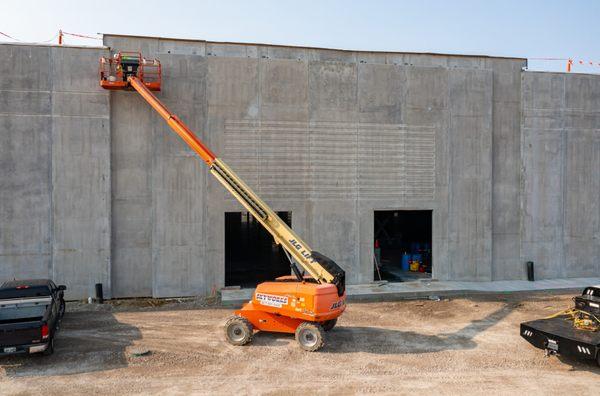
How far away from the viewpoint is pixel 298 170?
17.3m

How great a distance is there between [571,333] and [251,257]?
16.6 metres

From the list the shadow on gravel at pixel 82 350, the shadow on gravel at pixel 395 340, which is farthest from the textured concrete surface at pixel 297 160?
the shadow on gravel at pixel 395 340

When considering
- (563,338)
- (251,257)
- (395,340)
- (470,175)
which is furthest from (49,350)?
(470,175)

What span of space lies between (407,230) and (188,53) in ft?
55.6

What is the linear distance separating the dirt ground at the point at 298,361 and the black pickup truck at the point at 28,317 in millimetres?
541

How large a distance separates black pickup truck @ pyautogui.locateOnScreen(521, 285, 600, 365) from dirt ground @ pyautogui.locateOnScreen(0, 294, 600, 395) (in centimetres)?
49

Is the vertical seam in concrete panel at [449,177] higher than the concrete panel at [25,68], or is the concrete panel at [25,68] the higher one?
the concrete panel at [25,68]

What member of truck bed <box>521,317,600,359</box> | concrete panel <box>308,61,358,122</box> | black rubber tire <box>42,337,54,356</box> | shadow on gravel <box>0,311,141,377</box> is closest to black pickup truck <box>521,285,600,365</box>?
truck bed <box>521,317,600,359</box>

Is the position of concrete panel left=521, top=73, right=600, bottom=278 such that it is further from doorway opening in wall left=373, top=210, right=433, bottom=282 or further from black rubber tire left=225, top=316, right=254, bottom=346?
black rubber tire left=225, top=316, right=254, bottom=346

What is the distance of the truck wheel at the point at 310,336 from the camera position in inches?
438

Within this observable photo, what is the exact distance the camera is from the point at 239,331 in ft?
38.2

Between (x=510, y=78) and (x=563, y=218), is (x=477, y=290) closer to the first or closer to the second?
(x=563, y=218)

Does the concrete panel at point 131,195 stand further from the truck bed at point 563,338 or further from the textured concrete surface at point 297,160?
the truck bed at point 563,338

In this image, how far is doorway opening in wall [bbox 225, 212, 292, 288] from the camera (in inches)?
761
